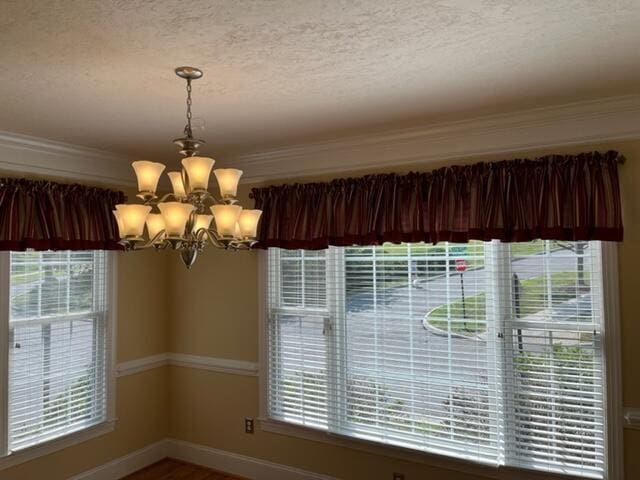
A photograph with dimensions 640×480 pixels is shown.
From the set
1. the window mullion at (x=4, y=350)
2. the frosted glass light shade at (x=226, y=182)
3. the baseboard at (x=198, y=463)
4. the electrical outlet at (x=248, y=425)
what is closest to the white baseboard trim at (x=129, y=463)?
the baseboard at (x=198, y=463)

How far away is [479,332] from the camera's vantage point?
10.2 ft

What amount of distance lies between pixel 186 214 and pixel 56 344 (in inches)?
91.4

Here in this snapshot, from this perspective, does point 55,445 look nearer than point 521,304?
No

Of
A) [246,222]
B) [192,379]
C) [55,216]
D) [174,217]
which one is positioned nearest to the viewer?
[174,217]

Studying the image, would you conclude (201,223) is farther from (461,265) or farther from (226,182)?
(461,265)

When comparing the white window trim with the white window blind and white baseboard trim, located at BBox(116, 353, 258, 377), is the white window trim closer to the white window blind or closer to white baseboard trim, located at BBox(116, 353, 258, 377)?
the white window blind

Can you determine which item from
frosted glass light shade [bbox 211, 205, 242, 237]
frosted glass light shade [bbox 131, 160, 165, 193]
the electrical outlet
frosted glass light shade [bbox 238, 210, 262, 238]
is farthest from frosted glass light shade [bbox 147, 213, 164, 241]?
the electrical outlet

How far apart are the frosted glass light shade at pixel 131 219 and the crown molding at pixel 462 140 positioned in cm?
181

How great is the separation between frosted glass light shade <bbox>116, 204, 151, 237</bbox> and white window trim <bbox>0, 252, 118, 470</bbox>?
184 centimetres

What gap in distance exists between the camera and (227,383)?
4.09m

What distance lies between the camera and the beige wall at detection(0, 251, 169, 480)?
12.7ft

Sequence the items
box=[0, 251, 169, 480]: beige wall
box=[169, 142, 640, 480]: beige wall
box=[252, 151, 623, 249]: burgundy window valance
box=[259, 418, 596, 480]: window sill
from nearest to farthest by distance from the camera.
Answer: box=[252, 151, 623, 249]: burgundy window valance < box=[259, 418, 596, 480]: window sill < box=[169, 142, 640, 480]: beige wall < box=[0, 251, 169, 480]: beige wall

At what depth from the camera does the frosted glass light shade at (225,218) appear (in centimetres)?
202

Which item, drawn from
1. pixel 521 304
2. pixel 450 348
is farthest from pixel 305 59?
pixel 450 348
